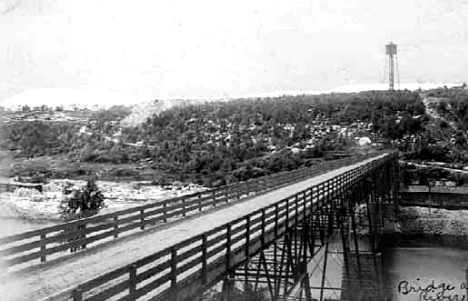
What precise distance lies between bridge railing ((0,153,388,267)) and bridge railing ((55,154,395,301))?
1.95 m

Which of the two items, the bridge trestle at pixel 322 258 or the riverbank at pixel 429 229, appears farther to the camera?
the riverbank at pixel 429 229

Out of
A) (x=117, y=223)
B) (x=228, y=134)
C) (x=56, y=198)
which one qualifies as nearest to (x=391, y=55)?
(x=228, y=134)

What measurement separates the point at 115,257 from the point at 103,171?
7857 cm

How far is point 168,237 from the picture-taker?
18.2 meters

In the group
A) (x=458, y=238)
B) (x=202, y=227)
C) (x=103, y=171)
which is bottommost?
(x=458, y=238)

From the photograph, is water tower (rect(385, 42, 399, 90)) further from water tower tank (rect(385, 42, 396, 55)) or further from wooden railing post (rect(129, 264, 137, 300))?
wooden railing post (rect(129, 264, 137, 300))

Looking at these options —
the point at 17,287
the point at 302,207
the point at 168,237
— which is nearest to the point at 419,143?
the point at 302,207

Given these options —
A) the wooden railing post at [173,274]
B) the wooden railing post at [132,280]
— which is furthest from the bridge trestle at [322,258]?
the wooden railing post at [132,280]

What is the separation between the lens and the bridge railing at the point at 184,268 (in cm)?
983

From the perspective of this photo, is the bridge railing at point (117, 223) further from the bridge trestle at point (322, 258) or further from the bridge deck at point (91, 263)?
the bridge trestle at point (322, 258)

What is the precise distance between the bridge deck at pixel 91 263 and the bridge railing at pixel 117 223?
289 mm

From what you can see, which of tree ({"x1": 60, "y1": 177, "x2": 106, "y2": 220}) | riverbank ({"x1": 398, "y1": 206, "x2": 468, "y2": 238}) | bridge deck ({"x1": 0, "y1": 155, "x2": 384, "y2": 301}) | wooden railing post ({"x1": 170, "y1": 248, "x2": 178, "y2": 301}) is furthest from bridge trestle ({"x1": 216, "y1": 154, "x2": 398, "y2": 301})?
tree ({"x1": 60, "y1": 177, "x2": 106, "y2": 220})

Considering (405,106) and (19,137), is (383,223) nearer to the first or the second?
(405,106)

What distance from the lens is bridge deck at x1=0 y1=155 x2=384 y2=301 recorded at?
446 inches
